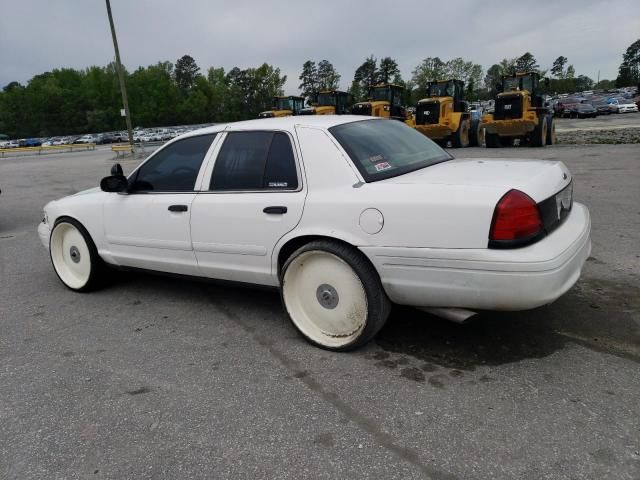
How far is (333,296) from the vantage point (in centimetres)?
340

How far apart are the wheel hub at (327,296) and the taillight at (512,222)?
107 centimetres

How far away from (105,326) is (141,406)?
1.40m

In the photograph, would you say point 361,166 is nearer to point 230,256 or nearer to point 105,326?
point 230,256

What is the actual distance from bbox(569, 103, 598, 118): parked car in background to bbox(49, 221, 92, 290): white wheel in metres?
46.6

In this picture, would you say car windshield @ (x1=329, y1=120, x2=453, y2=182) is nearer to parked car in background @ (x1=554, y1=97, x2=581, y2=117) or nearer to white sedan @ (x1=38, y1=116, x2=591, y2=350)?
white sedan @ (x1=38, y1=116, x2=591, y2=350)

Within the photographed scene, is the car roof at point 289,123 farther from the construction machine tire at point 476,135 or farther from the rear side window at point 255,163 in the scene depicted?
the construction machine tire at point 476,135

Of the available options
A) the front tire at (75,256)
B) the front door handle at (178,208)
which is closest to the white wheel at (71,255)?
the front tire at (75,256)

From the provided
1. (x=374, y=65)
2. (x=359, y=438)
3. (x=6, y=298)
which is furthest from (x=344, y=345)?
(x=374, y=65)

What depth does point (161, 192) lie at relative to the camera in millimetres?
4180

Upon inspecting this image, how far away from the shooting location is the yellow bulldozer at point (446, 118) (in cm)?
1978

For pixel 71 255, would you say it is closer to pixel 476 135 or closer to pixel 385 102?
pixel 476 135

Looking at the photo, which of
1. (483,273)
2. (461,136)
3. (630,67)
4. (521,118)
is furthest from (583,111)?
(630,67)

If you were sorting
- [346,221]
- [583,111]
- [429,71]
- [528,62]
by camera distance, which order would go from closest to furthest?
[346,221]
[583,111]
[429,71]
[528,62]

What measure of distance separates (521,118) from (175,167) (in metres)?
16.5
